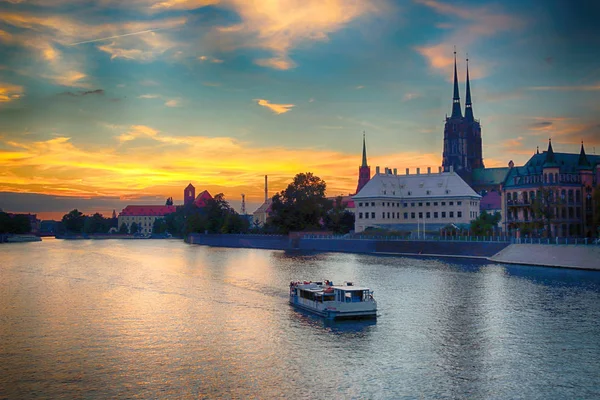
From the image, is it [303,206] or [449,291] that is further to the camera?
[303,206]

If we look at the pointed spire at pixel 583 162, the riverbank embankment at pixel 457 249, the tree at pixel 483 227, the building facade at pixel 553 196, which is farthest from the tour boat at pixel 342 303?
the pointed spire at pixel 583 162

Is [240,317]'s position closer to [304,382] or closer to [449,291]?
[304,382]

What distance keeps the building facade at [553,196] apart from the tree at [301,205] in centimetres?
5517

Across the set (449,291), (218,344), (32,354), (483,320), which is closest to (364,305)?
(483,320)

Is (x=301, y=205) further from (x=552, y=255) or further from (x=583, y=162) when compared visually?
(x=552, y=255)

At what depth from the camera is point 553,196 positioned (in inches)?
4865

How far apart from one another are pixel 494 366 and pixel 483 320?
44.9ft

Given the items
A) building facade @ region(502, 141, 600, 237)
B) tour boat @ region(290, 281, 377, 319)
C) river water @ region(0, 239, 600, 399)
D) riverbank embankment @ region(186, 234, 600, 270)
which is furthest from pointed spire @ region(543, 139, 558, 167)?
tour boat @ region(290, 281, 377, 319)

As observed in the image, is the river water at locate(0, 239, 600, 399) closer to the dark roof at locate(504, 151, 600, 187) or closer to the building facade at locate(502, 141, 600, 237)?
the building facade at locate(502, 141, 600, 237)

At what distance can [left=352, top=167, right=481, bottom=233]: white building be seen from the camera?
158750 millimetres

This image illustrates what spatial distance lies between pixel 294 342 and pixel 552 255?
62.7m

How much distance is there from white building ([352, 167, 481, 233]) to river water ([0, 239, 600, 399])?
84.2m

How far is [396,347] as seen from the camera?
40.3 m

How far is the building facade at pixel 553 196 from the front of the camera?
118106mm
